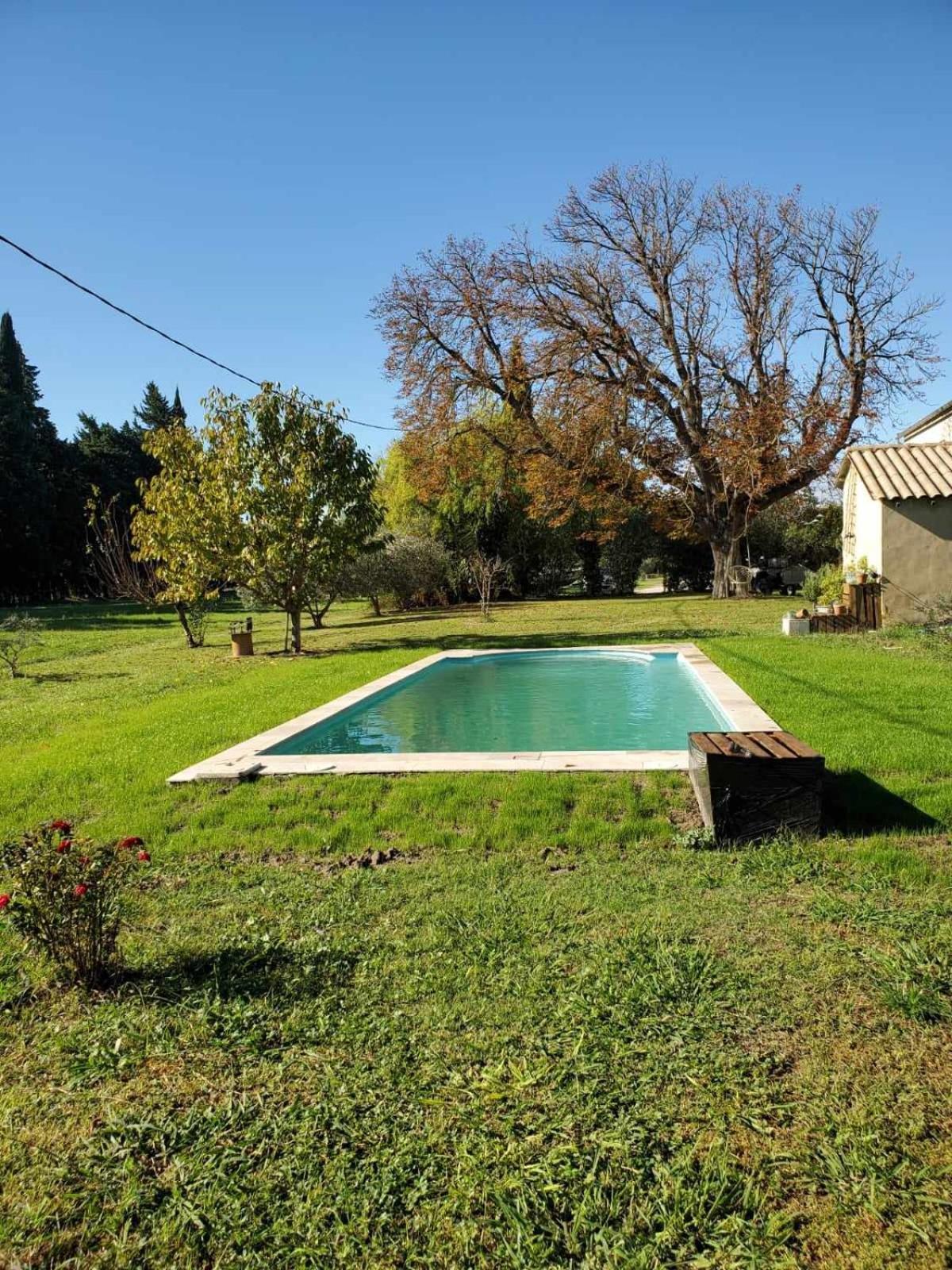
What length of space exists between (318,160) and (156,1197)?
44.1 ft

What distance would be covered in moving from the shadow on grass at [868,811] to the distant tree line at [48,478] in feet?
114

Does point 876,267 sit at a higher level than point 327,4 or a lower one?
higher

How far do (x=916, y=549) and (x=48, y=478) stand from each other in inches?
1773

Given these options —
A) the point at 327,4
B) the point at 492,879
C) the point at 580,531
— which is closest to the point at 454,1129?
the point at 492,879

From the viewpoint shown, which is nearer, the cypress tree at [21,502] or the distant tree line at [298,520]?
the distant tree line at [298,520]

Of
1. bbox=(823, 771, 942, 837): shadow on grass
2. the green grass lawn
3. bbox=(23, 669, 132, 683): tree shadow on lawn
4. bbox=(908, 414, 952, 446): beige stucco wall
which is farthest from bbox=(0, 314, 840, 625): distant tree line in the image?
bbox=(823, 771, 942, 837): shadow on grass

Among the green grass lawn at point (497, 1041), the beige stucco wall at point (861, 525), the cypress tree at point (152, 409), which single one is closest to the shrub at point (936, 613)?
the beige stucco wall at point (861, 525)

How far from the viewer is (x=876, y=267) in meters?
25.9

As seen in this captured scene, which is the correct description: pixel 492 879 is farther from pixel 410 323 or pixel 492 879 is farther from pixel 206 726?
pixel 410 323

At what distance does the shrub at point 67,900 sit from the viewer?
10.2 feet

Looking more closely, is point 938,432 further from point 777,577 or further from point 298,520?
point 298,520

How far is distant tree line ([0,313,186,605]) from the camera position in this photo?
128ft

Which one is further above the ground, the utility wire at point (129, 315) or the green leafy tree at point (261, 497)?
the utility wire at point (129, 315)

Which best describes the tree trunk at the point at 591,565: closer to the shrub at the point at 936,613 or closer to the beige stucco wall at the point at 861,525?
the beige stucco wall at the point at 861,525
